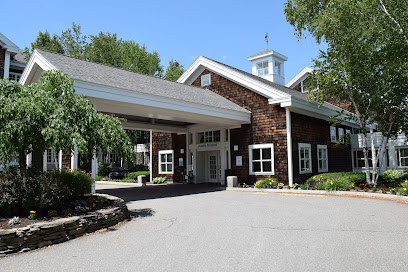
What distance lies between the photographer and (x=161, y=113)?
13.9 meters

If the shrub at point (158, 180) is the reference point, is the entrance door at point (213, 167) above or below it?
above

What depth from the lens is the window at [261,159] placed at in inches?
640

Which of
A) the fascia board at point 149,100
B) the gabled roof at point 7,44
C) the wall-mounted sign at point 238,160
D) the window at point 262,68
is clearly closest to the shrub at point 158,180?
the wall-mounted sign at point 238,160

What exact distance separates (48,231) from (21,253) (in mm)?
582

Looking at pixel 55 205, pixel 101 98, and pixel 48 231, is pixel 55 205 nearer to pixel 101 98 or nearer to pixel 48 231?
pixel 48 231

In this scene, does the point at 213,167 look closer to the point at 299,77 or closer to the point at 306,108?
the point at 306,108

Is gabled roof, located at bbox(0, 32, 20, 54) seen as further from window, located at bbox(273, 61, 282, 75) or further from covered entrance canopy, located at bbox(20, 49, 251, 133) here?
window, located at bbox(273, 61, 282, 75)

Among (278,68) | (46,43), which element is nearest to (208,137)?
(278,68)

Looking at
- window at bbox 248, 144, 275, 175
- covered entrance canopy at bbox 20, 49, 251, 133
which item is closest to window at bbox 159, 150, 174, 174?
covered entrance canopy at bbox 20, 49, 251, 133

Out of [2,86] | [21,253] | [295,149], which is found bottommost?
[21,253]

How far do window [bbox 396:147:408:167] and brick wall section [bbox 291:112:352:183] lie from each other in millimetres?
2903

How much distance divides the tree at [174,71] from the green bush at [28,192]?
36965 millimetres

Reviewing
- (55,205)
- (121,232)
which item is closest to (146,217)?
(121,232)

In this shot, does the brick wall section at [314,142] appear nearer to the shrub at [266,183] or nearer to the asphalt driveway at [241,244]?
the shrub at [266,183]
